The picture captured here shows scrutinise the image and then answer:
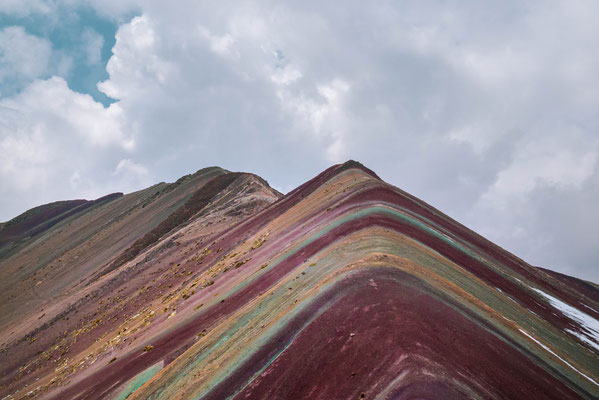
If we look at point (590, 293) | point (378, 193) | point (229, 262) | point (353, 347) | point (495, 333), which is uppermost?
point (590, 293)

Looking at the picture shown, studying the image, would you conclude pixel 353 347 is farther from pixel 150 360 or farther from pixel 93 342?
pixel 93 342

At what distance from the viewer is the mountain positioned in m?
12.9

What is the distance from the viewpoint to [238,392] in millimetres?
14453

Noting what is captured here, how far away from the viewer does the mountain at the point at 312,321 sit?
12852mm

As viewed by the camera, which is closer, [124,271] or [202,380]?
[202,380]

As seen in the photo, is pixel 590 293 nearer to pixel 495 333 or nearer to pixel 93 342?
pixel 495 333

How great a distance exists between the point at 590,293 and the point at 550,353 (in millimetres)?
108460

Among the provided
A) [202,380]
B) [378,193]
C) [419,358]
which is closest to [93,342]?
[202,380]

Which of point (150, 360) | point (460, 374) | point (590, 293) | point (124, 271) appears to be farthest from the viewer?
point (590, 293)

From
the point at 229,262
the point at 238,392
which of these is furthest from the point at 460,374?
the point at 229,262

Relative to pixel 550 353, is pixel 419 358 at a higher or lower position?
lower

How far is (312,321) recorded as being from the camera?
16.0m

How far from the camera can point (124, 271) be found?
2031 inches

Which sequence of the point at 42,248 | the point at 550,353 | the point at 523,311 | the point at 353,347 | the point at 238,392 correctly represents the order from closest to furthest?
the point at 353,347
the point at 238,392
the point at 550,353
the point at 523,311
the point at 42,248
